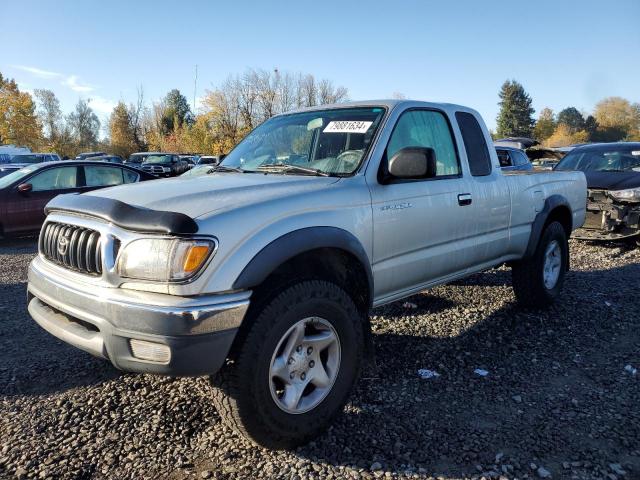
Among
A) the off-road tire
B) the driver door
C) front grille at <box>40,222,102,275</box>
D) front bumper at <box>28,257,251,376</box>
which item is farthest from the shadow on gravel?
front grille at <box>40,222,102,275</box>

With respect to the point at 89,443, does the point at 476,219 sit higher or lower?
higher

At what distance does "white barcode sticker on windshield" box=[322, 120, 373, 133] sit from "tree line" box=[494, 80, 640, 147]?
3011 inches

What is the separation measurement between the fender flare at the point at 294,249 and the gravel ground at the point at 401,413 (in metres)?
0.96

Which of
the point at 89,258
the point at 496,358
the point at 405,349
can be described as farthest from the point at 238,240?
the point at 496,358

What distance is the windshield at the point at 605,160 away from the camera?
8.77 m

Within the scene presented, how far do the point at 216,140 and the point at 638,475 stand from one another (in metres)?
46.3

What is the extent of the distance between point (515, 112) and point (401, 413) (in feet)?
272

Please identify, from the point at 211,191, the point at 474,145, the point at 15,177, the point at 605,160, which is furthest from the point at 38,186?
the point at 605,160

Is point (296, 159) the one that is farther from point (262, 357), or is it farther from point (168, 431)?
point (168, 431)

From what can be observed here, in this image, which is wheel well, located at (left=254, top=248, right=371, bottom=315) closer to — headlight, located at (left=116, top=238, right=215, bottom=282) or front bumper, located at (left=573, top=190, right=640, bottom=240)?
headlight, located at (left=116, top=238, right=215, bottom=282)

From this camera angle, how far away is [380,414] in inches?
120

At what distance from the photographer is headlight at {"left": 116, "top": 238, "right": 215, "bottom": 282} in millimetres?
2244

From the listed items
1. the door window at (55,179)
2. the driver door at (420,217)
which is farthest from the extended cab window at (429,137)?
the door window at (55,179)

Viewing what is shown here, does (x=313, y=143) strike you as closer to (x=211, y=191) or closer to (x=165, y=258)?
(x=211, y=191)
